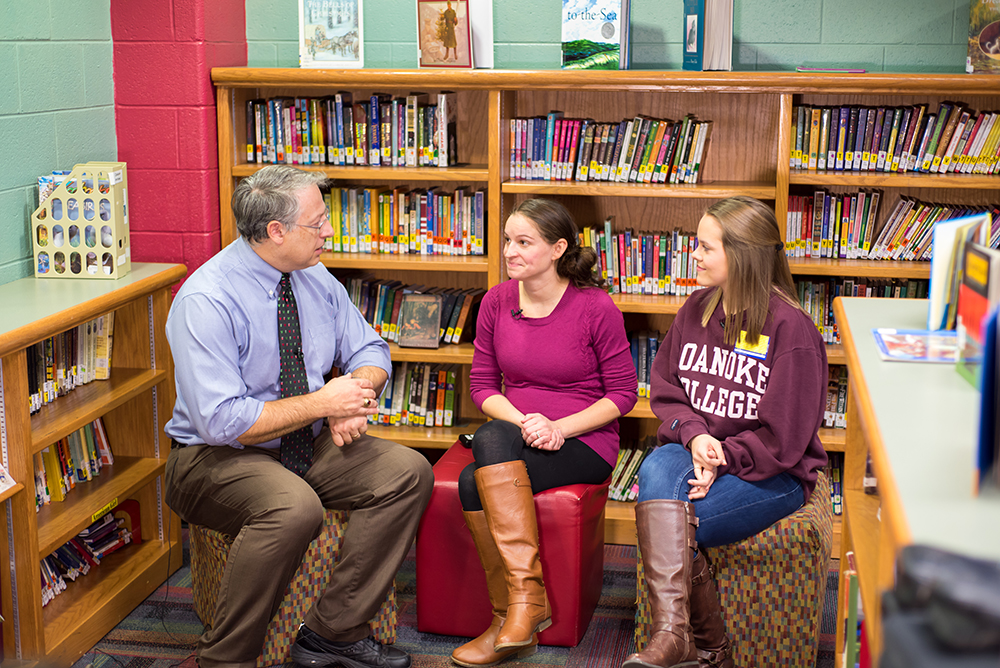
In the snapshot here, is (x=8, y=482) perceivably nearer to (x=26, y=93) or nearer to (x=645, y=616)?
(x=26, y=93)

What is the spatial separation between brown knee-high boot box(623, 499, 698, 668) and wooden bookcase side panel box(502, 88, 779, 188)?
1.50m

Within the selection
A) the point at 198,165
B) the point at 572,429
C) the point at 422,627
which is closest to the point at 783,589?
the point at 572,429

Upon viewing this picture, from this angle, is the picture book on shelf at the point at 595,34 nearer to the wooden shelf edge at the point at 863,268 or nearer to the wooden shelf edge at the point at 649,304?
the wooden shelf edge at the point at 649,304

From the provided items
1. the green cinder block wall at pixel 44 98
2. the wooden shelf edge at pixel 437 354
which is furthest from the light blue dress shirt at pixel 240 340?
the green cinder block wall at pixel 44 98

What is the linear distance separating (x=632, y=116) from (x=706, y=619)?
1801 millimetres

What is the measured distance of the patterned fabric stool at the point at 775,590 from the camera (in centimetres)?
234

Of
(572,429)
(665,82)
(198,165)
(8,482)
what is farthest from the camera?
(198,165)

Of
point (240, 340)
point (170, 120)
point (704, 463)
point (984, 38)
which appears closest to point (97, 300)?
point (240, 340)

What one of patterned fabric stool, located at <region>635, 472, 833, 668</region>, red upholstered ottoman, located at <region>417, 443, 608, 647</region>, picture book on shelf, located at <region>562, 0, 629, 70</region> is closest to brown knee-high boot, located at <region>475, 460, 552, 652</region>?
red upholstered ottoman, located at <region>417, 443, 608, 647</region>

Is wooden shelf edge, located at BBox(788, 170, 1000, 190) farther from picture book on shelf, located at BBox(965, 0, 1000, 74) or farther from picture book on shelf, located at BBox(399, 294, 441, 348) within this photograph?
picture book on shelf, located at BBox(399, 294, 441, 348)

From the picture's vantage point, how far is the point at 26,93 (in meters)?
2.81

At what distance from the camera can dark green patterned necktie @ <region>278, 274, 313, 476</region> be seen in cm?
255

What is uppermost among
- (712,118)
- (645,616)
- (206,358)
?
(712,118)

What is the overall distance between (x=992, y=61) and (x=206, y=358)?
249 cm
